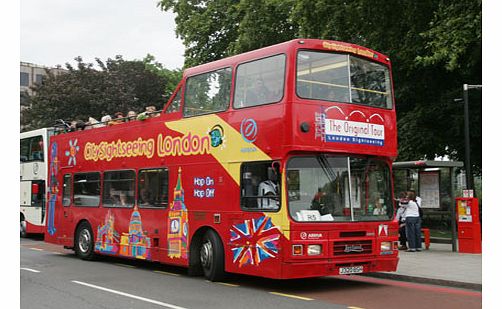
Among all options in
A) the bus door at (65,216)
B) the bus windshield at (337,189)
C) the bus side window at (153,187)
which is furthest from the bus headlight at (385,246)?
the bus door at (65,216)

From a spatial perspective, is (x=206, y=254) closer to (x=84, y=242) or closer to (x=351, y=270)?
(x=351, y=270)

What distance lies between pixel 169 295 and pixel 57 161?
31.0ft

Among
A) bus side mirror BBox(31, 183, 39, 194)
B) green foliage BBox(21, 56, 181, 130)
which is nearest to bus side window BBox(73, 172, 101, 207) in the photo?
bus side mirror BBox(31, 183, 39, 194)

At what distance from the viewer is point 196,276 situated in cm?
1298

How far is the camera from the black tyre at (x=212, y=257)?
38.6 feet

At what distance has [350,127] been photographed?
36.1ft

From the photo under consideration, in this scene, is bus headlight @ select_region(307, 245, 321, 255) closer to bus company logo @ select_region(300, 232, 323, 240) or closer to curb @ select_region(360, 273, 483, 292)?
bus company logo @ select_region(300, 232, 323, 240)

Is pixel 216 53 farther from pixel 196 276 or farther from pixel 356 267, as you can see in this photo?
pixel 356 267

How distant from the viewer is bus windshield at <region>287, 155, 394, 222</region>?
34.4 ft

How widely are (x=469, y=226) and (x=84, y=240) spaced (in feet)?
33.9

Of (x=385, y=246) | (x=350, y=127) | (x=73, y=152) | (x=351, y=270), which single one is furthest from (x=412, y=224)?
(x=73, y=152)

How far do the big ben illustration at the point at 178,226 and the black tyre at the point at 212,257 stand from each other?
701 millimetres

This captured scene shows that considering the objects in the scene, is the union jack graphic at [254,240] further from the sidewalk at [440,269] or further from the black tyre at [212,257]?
the sidewalk at [440,269]

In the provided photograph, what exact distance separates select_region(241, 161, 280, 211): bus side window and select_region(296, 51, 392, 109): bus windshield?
1.48 m
